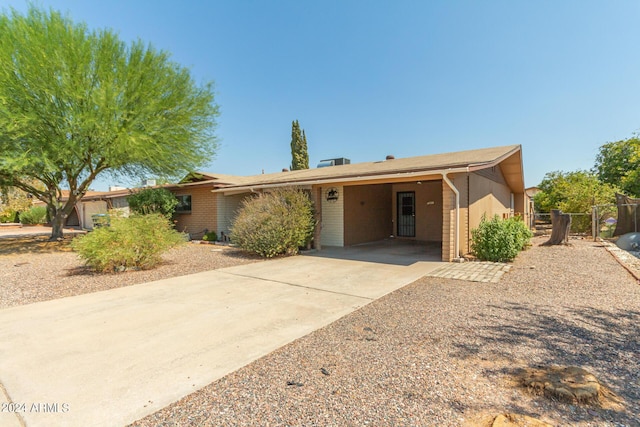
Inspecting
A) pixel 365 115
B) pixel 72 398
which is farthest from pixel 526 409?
pixel 365 115

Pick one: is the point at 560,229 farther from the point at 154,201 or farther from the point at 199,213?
the point at 154,201

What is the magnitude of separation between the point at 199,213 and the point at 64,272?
836cm

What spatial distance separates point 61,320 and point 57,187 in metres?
11.9

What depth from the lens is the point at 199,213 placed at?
16.1 metres

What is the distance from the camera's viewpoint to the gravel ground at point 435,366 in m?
2.31

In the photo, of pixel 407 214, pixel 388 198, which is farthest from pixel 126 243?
pixel 407 214

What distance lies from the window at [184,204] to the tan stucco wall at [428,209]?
11.3 m

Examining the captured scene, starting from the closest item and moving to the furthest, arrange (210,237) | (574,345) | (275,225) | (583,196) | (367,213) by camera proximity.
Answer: (574,345) → (275,225) → (367,213) → (210,237) → (583,196)

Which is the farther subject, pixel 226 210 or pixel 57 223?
pixel 226 210

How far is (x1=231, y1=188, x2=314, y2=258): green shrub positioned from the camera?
998cm

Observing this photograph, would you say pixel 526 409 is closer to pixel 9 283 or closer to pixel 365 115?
pixel 9 283

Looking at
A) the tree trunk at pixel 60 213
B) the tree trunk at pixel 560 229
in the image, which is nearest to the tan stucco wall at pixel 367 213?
the tree trunk at pixel 560 229

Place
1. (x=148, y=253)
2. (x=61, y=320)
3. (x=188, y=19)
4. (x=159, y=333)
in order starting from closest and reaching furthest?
(x=159, y=333), (x=61, y=320), (x=148, y=253), (x=188, y=19)

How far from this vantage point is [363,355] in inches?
129
